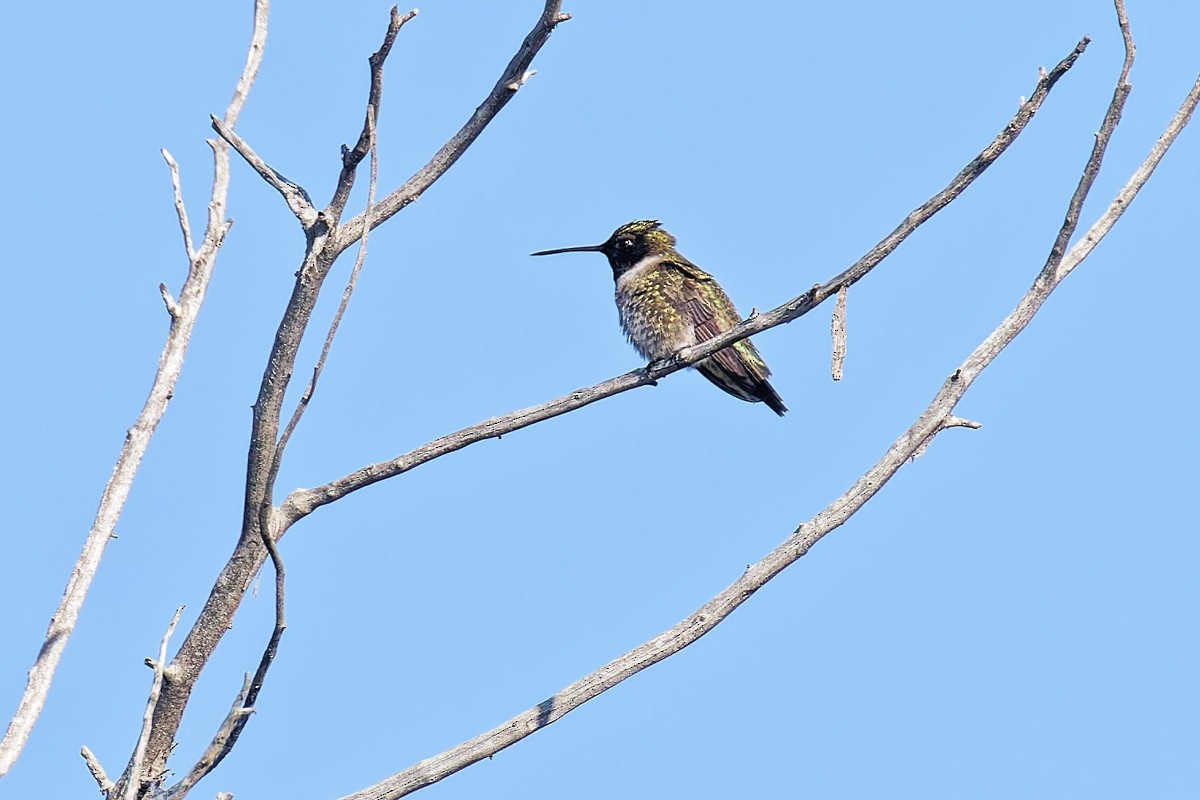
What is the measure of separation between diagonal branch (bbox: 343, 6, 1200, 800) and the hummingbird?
354 cm

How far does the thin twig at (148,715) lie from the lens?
438 cm

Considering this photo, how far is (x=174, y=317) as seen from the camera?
16.9 ft

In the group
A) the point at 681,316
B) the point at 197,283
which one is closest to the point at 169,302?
the point at 197,283

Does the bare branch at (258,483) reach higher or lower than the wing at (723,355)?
lower

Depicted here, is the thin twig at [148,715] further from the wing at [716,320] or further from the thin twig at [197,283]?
the wing at [716,320]

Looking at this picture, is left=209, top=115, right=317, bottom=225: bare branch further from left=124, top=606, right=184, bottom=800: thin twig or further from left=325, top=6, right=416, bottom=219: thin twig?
left=124, top=606, right=184, bottom=800: thin twig

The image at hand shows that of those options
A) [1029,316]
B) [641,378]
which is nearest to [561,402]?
[641,378]

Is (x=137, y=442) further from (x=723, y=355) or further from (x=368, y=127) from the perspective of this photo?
(x=723, y=355)

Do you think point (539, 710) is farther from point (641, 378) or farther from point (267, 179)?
point (267, 179)

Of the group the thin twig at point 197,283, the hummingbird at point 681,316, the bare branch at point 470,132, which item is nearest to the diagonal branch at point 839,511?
the thin twig at point 197,283

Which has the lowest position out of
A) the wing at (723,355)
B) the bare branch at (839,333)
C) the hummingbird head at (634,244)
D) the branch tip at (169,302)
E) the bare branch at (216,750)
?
the bare branch at (216,750)

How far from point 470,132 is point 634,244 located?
4.81 m

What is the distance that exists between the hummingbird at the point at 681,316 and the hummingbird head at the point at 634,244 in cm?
1

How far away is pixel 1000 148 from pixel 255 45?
3.14m
